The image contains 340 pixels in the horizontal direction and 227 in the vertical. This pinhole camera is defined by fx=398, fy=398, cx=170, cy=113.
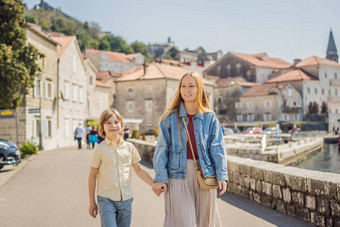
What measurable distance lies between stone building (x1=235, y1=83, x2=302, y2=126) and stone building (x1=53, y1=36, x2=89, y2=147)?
128ft

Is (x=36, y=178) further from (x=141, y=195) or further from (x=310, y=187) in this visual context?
(x=310, y=187)

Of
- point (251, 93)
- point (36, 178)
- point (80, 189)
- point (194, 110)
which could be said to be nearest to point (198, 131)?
point (194, 110)

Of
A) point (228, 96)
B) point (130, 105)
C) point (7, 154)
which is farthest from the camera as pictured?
point (228, 96)

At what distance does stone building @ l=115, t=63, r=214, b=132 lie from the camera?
56000mm

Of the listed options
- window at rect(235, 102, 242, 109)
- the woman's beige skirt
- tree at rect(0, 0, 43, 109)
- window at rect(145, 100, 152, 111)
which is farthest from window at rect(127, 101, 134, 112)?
the woman's beige skirt

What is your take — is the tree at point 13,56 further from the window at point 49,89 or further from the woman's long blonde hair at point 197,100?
the woman's long blonde hair at point 197,100

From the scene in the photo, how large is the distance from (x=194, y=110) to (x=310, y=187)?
2.86 metres

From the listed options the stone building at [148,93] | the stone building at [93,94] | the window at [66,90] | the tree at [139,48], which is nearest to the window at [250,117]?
the stone building at [148,93]

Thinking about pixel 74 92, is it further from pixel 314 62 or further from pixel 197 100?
pixel 314 62

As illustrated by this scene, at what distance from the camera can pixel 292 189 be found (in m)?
6.61

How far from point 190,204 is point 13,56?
20180mm

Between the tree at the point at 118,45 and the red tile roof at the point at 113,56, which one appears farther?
the tree at the point at 118,45

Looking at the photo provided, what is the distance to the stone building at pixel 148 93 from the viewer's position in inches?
2205

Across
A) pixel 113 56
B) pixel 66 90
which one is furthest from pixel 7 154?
pixel 113 56
